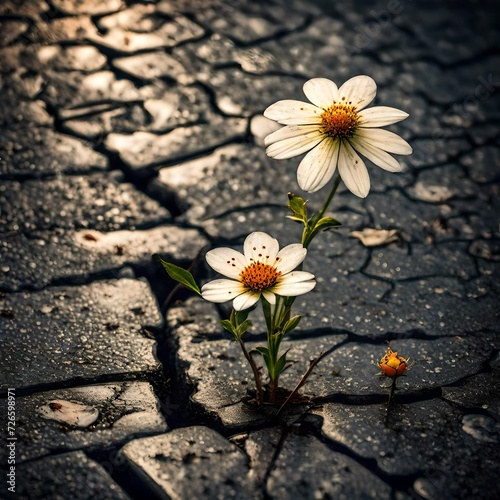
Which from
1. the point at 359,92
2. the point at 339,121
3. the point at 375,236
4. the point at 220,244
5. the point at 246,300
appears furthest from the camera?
the point at 375,236

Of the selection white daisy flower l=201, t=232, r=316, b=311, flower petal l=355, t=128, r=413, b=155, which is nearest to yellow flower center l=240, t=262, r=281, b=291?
white daisy flower l=201, t=232, r=316, b=311

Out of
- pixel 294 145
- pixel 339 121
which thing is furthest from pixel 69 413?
pixel 339 121

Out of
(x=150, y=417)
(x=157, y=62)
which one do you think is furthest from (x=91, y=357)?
(x=157, y=62)

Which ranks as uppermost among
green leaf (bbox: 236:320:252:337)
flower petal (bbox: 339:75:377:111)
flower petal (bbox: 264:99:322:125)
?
flower petal (bbox: 339:75:377:111)

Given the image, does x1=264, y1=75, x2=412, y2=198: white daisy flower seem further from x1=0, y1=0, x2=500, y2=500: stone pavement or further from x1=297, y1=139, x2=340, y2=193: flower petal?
x1=0, y1=0, x2=500, y2=500: stone pavement

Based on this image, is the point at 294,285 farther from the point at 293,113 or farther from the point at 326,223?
the point at 293,113
